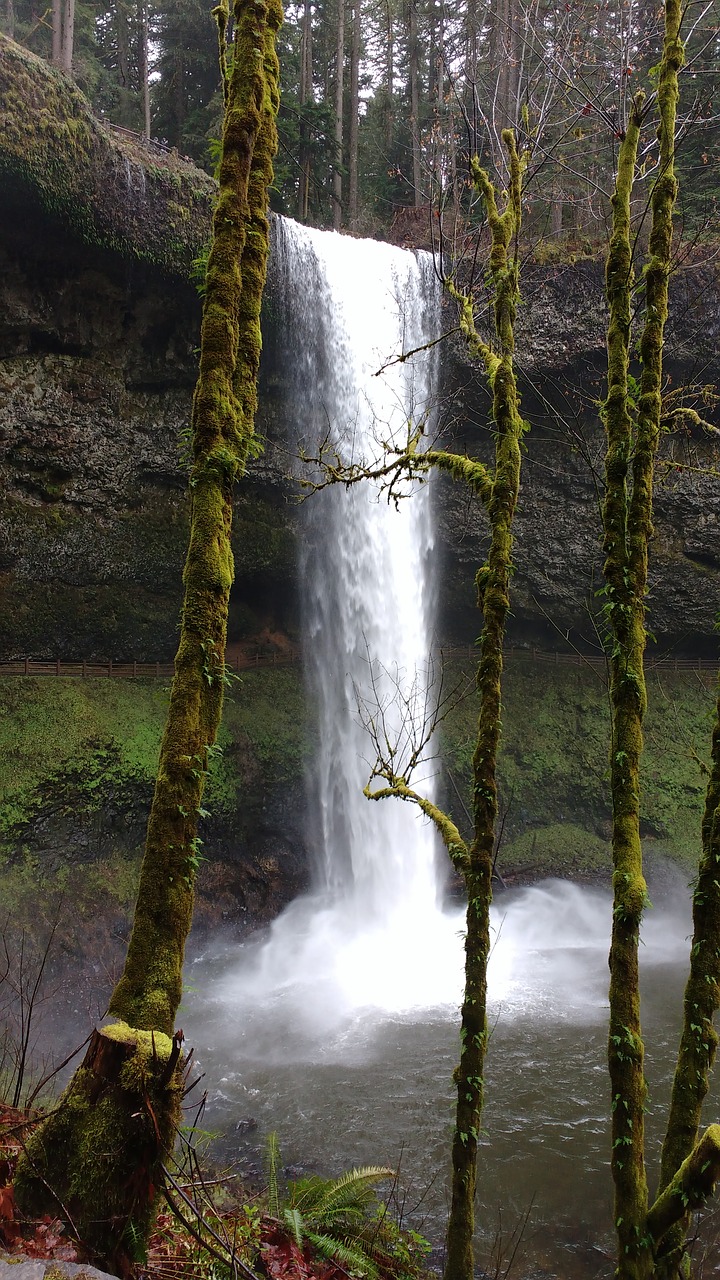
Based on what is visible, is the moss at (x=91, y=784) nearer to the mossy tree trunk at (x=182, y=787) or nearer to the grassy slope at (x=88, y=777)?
the grassy slope at (x=88, y=777)

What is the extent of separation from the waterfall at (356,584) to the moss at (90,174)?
5.65 ft

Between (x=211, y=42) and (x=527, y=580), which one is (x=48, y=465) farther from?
(x=211, y=42)

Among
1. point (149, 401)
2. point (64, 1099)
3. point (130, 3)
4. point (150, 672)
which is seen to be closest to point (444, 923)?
point (150, 672)

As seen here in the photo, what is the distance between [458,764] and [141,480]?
8567mm

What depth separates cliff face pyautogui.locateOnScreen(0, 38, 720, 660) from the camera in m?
11.2

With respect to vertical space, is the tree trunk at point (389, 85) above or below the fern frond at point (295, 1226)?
above

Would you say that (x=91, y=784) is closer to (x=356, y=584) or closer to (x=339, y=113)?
(x=356, y=584)

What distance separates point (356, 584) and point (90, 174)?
7827mm

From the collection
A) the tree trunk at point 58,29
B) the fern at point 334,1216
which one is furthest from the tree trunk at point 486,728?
the tree trunk at point 58,29

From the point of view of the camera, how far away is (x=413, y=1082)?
8.20 m

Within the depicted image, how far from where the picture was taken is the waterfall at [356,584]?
13.3 meters

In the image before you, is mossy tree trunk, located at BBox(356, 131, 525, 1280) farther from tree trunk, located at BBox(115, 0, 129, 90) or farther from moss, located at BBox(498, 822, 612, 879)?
tree trunk, located at BBox(115, 0, 129, 90)

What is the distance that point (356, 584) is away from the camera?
575 inches

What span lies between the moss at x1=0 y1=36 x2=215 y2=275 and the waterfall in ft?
5.65
